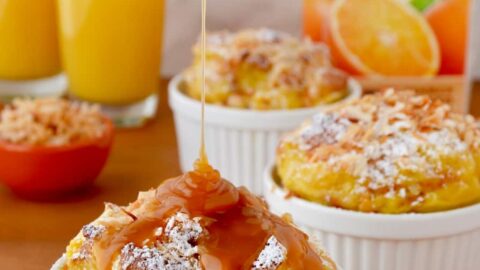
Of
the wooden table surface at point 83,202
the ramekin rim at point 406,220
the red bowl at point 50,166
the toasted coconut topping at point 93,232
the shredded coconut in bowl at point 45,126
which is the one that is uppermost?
the toasted coconut topping at point 93,232

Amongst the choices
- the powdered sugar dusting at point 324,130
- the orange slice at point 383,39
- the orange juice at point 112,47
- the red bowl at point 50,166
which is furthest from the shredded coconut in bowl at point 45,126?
the orange slice at point 383,39

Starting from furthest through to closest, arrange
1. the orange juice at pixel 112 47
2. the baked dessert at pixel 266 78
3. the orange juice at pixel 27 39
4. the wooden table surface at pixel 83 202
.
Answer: the orange juice at pixel 27 39, the orange juice at pixel 112 47, the baked dessert at pixel 266 78, the wooden table surface at pixel 83 202

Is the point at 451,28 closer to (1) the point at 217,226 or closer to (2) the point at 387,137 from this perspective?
(2) the point at 387,137

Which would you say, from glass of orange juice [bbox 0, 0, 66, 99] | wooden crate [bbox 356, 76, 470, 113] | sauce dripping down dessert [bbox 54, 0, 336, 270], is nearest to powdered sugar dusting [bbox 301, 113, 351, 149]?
sauce dripping down dessert [bbox 54, 0, 336, 270]

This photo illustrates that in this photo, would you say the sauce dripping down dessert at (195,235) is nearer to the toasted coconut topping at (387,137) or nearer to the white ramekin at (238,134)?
the toasted coconut topping at (387,137)

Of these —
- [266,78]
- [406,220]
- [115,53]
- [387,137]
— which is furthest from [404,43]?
[406,220]

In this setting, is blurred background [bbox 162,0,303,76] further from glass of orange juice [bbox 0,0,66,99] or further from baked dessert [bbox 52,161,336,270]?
baked dessert [bbox 52,161,336,270]
